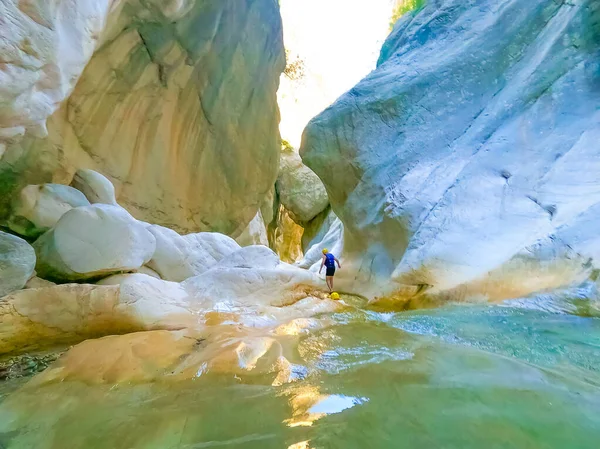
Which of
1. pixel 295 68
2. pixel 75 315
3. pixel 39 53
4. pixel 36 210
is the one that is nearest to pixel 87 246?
pixel 75 315

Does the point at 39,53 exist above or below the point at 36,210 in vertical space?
above

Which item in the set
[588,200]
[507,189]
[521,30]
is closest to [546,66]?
[521,30]

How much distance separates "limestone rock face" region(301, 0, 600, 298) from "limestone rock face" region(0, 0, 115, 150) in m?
4.33

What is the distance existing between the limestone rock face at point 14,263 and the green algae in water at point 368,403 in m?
1.76

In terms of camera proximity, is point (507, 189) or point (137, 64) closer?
point (507, 189)

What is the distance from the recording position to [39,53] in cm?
305

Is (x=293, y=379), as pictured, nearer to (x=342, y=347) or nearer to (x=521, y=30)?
(x=342, y=347)

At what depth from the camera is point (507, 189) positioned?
5.18 metres

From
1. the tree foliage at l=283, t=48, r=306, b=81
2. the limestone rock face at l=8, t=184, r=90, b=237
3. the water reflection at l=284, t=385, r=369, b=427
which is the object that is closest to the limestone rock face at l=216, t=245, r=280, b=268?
the limestone rock face at l=8, t=184, r=90, b=237

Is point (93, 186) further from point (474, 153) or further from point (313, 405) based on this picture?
point (474, 153)

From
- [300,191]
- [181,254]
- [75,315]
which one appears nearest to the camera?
[75,315]

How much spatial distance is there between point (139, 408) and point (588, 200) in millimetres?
4759

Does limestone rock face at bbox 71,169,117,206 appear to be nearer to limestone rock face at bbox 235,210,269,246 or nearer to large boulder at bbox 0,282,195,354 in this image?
large boulder at bbox 0,282,195,354

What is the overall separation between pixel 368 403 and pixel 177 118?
27.0 feet
